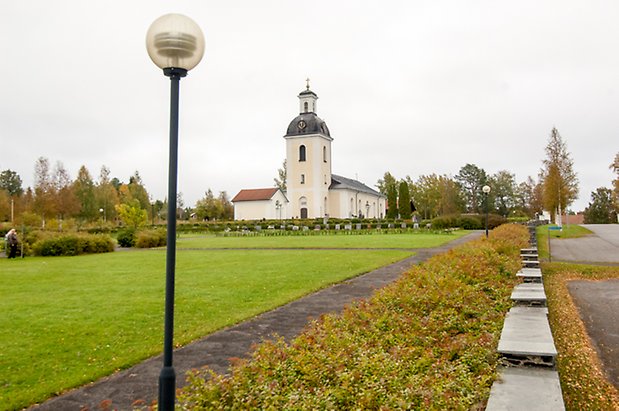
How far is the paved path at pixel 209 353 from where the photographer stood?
4691 millimetres

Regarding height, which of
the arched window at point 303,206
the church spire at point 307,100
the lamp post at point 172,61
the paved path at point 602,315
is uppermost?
the church spire at point 307,100

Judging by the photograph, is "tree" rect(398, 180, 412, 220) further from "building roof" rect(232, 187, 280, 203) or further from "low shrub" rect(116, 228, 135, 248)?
"low shrub" rect(116, 228, 135, 248)

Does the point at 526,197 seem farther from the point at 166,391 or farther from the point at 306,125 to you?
the point at 166,391

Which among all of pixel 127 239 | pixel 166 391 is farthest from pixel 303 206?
pixel 166 391

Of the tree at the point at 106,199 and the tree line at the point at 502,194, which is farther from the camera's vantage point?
the tree at the point at 106,199

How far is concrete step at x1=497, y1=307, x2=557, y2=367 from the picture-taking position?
14.4ft

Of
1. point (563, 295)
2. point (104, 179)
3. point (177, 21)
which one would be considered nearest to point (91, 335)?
point (177, 21)

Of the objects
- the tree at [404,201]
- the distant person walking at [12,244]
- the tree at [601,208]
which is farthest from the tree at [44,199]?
the tree at [601,208]

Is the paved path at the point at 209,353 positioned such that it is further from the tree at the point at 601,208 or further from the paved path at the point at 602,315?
the tree at the point at 601,208

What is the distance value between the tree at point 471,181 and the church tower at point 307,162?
133ft

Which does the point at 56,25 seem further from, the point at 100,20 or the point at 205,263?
the point at 205,263

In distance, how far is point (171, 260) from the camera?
137 inches

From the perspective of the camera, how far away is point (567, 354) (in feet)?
19.3

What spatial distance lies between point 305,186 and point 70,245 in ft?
151
